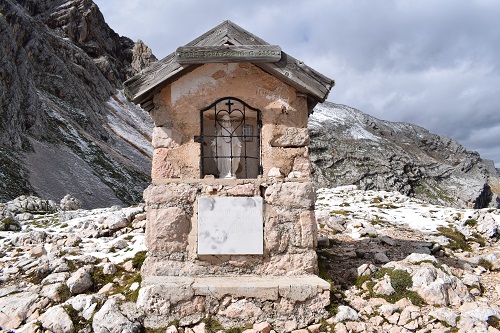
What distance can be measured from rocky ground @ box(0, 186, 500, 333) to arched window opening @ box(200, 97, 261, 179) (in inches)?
88.1

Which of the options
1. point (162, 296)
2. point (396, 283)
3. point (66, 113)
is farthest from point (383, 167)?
point (66, 113)

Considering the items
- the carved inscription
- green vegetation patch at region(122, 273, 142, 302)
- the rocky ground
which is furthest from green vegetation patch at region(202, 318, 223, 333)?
the carved inscription

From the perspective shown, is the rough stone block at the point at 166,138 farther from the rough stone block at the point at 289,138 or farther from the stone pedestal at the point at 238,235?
the rough stone block at the point at 289,138

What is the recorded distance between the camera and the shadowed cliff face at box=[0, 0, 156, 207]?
3117cm

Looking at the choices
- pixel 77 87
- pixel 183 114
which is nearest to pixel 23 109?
pixel 77 87

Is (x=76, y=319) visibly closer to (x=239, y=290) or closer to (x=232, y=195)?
(x=239, y=290)

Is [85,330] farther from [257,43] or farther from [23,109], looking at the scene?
[23,109]

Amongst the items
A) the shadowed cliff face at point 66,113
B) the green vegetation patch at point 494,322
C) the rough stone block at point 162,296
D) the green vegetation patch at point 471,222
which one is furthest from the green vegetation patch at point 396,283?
the shadowed cliff face at point 66,113

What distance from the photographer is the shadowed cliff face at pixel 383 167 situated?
39188 mm

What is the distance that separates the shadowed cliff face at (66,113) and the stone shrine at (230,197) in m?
21.9

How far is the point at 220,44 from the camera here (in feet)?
20.2

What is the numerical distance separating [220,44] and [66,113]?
5030 cm

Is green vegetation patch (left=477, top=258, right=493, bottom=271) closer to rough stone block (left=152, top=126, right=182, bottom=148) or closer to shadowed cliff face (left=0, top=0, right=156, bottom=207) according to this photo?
rough stone block (left=152, top=126, right=182, bottom=148)

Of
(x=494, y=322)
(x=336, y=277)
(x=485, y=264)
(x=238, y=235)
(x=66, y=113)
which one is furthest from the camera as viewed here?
(x=66, y=113)
